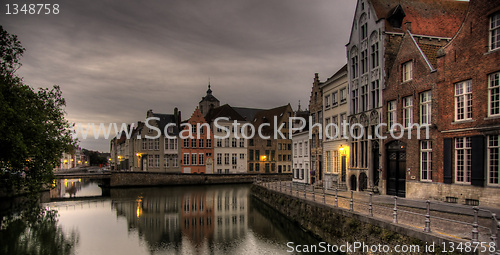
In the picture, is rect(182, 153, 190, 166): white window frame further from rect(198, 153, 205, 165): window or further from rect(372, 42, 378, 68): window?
rect(372, 42, 378, 68): window

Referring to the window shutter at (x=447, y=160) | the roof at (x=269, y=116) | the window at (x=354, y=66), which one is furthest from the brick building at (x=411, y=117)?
the roof at (x=269, y=116)

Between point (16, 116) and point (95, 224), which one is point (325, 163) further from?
point (16, 116)

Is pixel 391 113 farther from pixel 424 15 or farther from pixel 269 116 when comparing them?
pixel 269 116

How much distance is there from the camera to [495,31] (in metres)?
16.6

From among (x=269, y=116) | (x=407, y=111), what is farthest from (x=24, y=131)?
(x=269, y=116)

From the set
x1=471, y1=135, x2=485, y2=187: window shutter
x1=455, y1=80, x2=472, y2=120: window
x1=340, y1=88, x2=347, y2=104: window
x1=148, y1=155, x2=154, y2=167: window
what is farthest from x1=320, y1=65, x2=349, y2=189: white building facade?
x1=148, y1=155, x2=154, y2=167: window

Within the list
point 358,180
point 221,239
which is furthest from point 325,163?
point 221,239

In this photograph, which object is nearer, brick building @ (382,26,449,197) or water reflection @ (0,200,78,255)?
water reflection @ (0,200,78,255)

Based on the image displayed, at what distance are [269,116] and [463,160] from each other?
188ft

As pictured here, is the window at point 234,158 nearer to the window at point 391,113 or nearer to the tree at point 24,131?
the tree at point 24,131

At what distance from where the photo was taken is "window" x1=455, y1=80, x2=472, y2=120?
17781 mm

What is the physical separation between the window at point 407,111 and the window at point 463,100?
11.9ft

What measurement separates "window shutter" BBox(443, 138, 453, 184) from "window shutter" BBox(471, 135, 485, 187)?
4.63ft

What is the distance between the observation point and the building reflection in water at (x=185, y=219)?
20.7m
